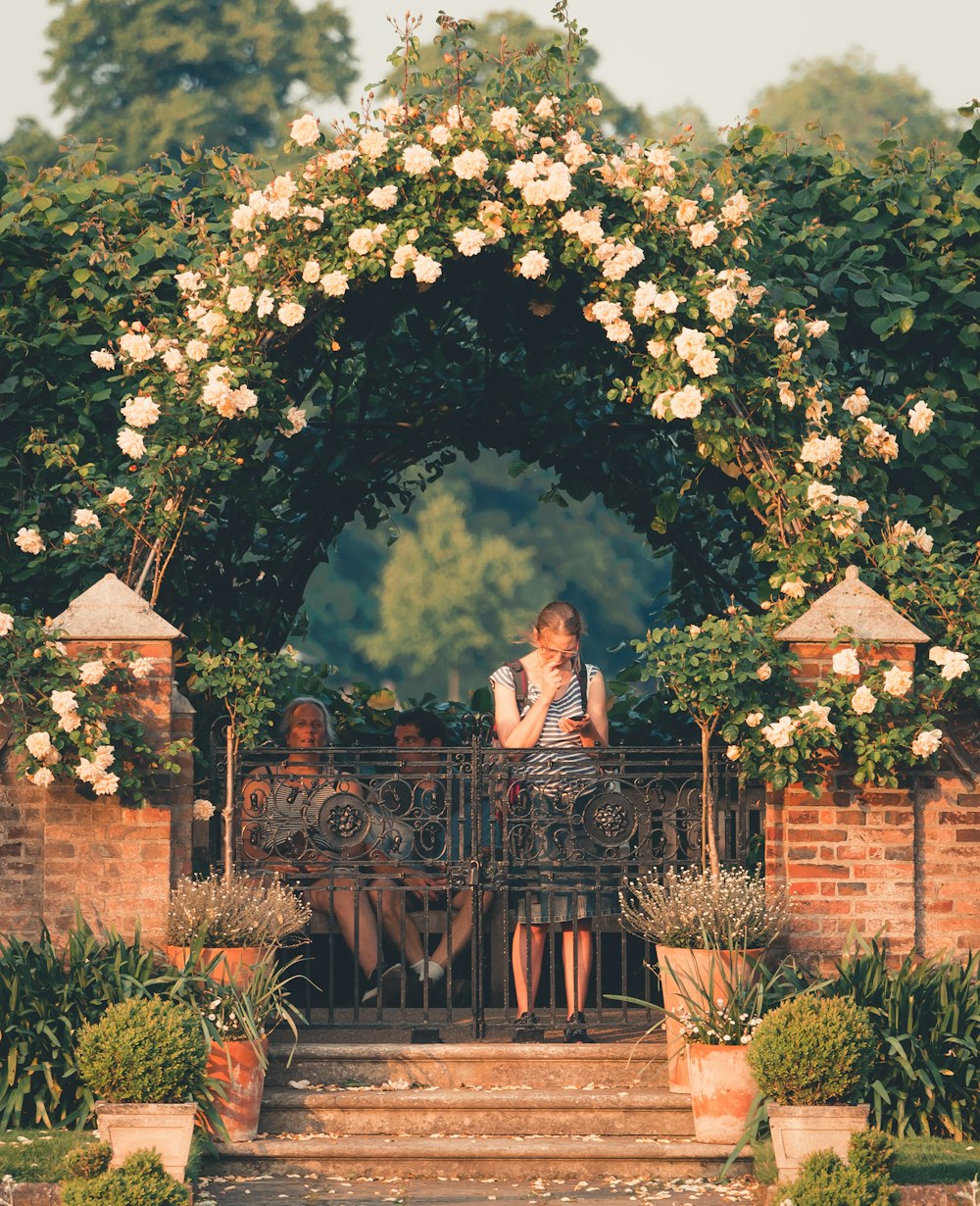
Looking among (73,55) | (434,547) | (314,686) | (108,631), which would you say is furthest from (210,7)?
(108,631)

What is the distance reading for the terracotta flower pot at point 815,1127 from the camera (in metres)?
6.37

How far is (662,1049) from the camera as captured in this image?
25.6 ft

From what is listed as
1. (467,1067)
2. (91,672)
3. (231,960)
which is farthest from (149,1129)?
(91,672)

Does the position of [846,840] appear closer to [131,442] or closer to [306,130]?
[131,442]

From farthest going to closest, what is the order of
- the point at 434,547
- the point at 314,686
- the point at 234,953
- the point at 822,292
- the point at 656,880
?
the point at 434,547 → the point at 314,686 → the point at 822,292 → the point at 656,880 → the point at 234,953

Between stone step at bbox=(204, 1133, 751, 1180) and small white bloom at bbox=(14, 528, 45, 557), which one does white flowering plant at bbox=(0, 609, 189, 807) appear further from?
stone step at bbox=(204, 1133, 751, 1180)

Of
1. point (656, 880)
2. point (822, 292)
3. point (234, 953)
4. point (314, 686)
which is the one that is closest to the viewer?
point (234, 953)

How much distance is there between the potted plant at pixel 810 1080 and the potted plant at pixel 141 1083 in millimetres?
1992

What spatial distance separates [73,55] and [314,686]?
2944 cm

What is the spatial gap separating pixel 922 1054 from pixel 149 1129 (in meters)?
2.94

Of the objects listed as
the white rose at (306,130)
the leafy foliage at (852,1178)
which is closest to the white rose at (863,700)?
the leafy foliage at (852,1178)

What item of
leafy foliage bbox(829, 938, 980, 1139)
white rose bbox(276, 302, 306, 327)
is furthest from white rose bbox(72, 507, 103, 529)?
leafy foliage bbox(829, 938, 980, 1139)

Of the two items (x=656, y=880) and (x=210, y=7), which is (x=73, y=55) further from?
(x=656, y=880)

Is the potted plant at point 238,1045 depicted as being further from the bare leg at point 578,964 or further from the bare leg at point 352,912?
the bare leg at point 578,964
